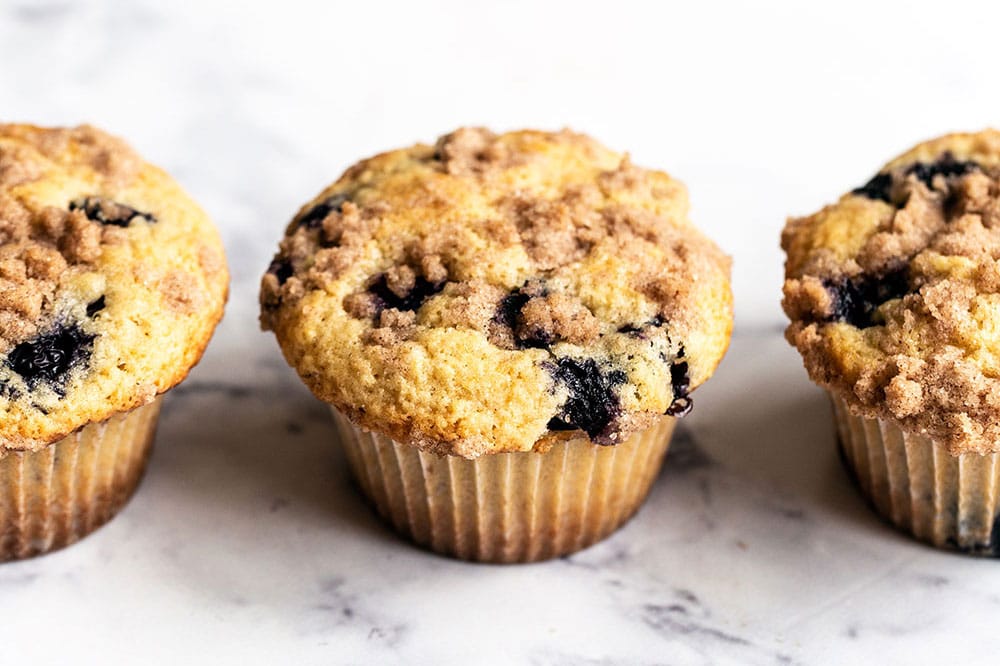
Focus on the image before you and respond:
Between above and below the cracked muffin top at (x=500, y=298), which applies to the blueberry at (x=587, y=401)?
below

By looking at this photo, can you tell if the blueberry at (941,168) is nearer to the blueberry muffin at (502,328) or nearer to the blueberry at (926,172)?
the blueberry at (926,172)

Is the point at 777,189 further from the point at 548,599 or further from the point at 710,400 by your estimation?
the point at 548,599

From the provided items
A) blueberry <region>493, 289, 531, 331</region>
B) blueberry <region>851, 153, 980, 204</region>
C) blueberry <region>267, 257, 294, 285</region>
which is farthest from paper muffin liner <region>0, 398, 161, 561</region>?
blueberry <region>851, 153, 980, 204</region>

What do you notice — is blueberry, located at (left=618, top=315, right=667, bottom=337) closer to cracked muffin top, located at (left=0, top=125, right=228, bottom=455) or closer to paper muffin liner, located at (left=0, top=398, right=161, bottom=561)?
cracked muffin top, located at (left=0, top=125, right=228, bottom=455)

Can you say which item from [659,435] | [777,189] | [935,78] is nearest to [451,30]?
[777,189]

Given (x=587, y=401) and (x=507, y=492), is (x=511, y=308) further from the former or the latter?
(x=507, y=492)

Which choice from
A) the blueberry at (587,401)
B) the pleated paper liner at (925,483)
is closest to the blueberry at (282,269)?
the blueberry at (587,401)
